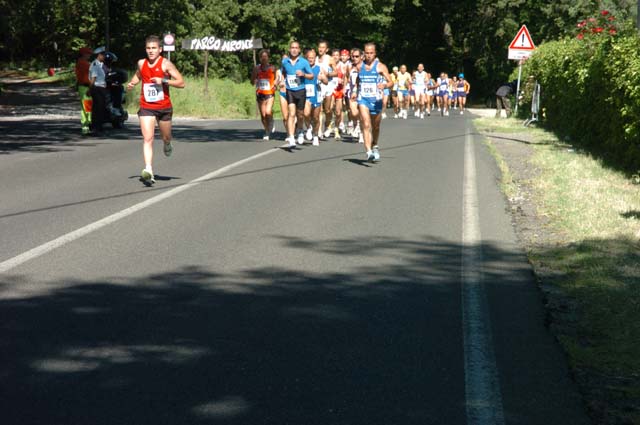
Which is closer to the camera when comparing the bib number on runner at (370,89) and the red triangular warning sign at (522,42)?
the bib number on runner at (370,89)

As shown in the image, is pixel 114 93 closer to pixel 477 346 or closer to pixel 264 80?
pixel 264 80

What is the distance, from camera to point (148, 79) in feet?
41.3

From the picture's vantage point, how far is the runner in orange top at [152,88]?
12.4m

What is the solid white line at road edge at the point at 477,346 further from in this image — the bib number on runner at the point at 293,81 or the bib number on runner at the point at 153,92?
the bib number on runner at the point at 293,81

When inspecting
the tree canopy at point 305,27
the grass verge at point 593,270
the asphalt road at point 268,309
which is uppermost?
the tree canopy at point 305,27

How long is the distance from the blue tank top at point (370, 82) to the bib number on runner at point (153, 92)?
4356 millimetres

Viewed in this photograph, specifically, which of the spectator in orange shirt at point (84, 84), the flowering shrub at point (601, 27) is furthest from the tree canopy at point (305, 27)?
the flowering shrub at point (601, 27)

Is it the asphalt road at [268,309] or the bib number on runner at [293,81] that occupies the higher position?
the bib number on runner at [293,81]

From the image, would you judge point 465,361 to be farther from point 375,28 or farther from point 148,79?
point 375,28

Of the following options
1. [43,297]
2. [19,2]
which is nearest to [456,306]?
[43,297]

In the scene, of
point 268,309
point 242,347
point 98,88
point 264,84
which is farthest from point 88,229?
point 98,88

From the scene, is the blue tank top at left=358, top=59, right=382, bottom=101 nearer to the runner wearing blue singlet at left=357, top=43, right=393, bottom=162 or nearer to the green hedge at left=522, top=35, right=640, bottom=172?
the runner wearing blue singlet at left=357, top=43, right=393, bottom=162

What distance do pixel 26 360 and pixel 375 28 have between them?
245 feet

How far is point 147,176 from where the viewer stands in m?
12.4
